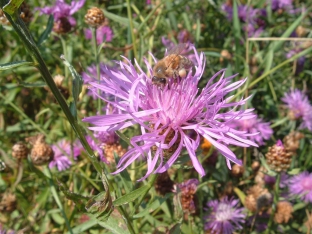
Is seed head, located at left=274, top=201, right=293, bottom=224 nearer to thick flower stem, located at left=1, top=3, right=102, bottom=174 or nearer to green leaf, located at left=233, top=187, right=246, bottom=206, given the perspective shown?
green leaf, located at left=233, top=187, right=246, bottom=206

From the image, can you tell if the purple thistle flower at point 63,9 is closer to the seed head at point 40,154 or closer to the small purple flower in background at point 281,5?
the seed head at point 40,154

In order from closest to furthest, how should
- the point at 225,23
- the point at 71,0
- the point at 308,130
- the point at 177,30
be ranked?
the point at 308,130
the point at 71,0
the point at 177,30
the point at 225,23

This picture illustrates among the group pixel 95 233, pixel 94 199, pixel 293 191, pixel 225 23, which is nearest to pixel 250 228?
pixel 293 191

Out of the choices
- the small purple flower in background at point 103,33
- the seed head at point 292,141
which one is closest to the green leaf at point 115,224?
the seed head at point 292,141

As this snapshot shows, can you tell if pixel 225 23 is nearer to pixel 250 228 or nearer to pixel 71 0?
pixel 71 0

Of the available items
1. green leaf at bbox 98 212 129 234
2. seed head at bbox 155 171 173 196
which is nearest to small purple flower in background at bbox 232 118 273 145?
seed head at bbox 155 171 173 196

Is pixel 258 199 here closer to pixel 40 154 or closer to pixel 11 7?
pixel 40 154
